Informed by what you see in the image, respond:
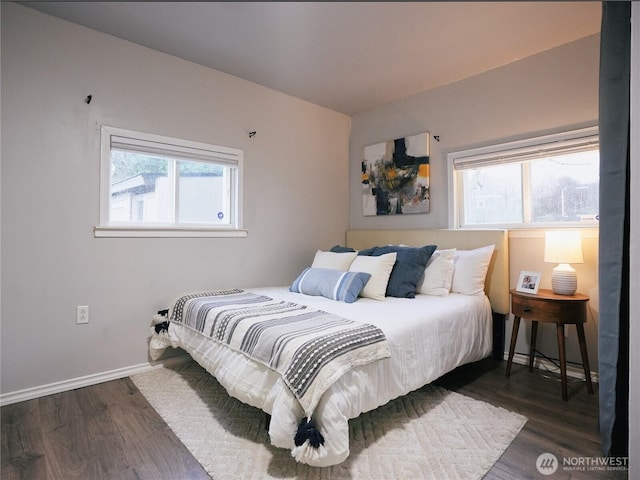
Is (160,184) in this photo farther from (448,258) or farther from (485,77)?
(485,77)

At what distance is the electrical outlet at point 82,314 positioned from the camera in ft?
7.39

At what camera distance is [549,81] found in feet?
8.27

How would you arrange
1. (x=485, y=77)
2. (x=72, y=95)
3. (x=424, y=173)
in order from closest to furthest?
(x=72, y=95)
(x=485, y=77)
(x=424, y=173)

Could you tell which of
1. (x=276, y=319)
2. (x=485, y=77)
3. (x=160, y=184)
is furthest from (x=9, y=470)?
(x=485, y=77)

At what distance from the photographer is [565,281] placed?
2238 millimetres

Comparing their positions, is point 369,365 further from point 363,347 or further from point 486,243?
point 486,243

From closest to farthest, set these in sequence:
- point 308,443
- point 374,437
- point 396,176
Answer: point 308,443 < point 374,437 < point 396,176

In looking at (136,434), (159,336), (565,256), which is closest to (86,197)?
(159,336)

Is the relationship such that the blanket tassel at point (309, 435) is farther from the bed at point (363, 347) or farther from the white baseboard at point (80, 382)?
the white baseboard at point (80, 382)

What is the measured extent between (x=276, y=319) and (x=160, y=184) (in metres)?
1.56

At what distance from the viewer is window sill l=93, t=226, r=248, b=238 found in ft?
7.69

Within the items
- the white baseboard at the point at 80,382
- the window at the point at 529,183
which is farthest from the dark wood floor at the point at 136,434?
the window at the point at 529,183

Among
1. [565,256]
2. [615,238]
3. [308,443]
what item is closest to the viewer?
[308,443]

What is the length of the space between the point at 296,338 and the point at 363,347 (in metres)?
0.30
